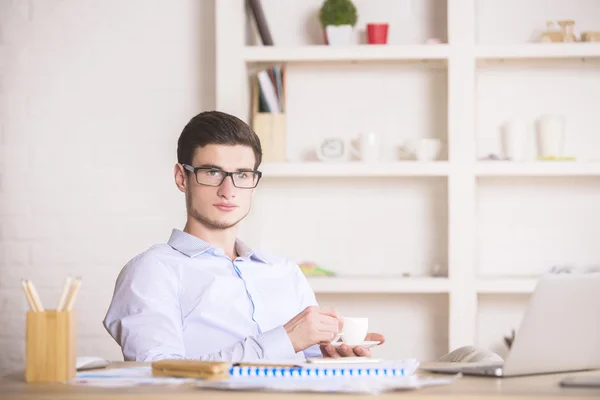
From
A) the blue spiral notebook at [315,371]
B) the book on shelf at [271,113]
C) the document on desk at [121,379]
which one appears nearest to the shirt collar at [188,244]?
the document on desk at [121,379]

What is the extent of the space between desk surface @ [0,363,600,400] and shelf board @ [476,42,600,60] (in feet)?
7.22

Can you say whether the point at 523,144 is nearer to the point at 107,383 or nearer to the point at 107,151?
the point at 107,151

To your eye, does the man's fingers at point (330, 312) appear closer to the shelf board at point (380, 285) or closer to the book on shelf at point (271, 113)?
the shelf board at point (380, 285)

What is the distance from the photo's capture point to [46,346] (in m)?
1.27

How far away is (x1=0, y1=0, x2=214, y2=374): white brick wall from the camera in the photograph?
3.48 metres

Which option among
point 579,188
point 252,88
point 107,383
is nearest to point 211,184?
point 107,383

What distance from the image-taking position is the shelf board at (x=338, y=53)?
10.9 ft

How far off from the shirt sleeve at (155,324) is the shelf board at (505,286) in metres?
1.55

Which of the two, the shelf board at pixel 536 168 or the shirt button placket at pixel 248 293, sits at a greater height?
the shelf board at pixel 536 168

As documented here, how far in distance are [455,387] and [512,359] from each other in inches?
6.1

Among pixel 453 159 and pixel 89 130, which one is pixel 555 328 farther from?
pixel 89 130

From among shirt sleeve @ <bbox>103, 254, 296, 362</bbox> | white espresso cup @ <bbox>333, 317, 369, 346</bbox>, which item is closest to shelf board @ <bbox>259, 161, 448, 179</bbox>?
shirt sleeve @ <bbox>103, 254, 296, 362</bbox>

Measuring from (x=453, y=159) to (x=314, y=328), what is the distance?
1.74m

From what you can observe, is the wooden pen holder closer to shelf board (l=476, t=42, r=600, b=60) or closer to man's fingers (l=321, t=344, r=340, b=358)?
man's fingers (l=321, t=344, r=340, b=358)
